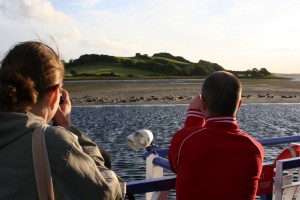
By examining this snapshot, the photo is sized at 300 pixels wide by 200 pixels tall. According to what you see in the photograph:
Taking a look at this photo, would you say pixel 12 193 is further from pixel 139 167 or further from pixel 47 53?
pixel 139 167

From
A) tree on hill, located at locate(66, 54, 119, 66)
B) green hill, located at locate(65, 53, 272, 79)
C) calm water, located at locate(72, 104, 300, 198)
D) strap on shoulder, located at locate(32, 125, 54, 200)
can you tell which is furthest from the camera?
tree on hill, located at locate(66, 54, 119, 66)

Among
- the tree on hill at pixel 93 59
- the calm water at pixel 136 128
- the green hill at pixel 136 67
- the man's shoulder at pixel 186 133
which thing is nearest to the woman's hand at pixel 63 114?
the man's shoulder at pixel 186 133

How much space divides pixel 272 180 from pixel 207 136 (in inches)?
34.6

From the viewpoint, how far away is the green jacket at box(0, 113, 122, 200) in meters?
1.46

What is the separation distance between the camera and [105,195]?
5.02 ft

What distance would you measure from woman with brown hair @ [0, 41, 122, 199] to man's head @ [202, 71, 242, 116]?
0.92 m

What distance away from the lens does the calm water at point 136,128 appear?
14141 millimetres

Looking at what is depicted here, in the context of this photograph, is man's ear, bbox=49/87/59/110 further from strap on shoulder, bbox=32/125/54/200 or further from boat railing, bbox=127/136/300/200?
boat railing, bbox=127/136/300/200

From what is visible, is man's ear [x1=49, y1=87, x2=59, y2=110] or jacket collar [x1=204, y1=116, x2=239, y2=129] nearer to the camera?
man's ear [x1=49, y1=87, x2=59, y2=110]

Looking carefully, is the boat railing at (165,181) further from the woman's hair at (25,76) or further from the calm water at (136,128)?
the calm water at (136,128)

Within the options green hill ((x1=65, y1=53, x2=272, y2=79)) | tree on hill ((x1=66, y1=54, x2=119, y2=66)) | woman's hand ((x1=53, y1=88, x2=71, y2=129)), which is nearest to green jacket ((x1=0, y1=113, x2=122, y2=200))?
woman's hand ((x1=53, y1=88, x2=71, y2=129))

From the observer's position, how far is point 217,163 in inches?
92.4

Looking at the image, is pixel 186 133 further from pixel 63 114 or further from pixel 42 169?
pixel 42 169

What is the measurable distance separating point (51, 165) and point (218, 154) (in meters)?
1.11
